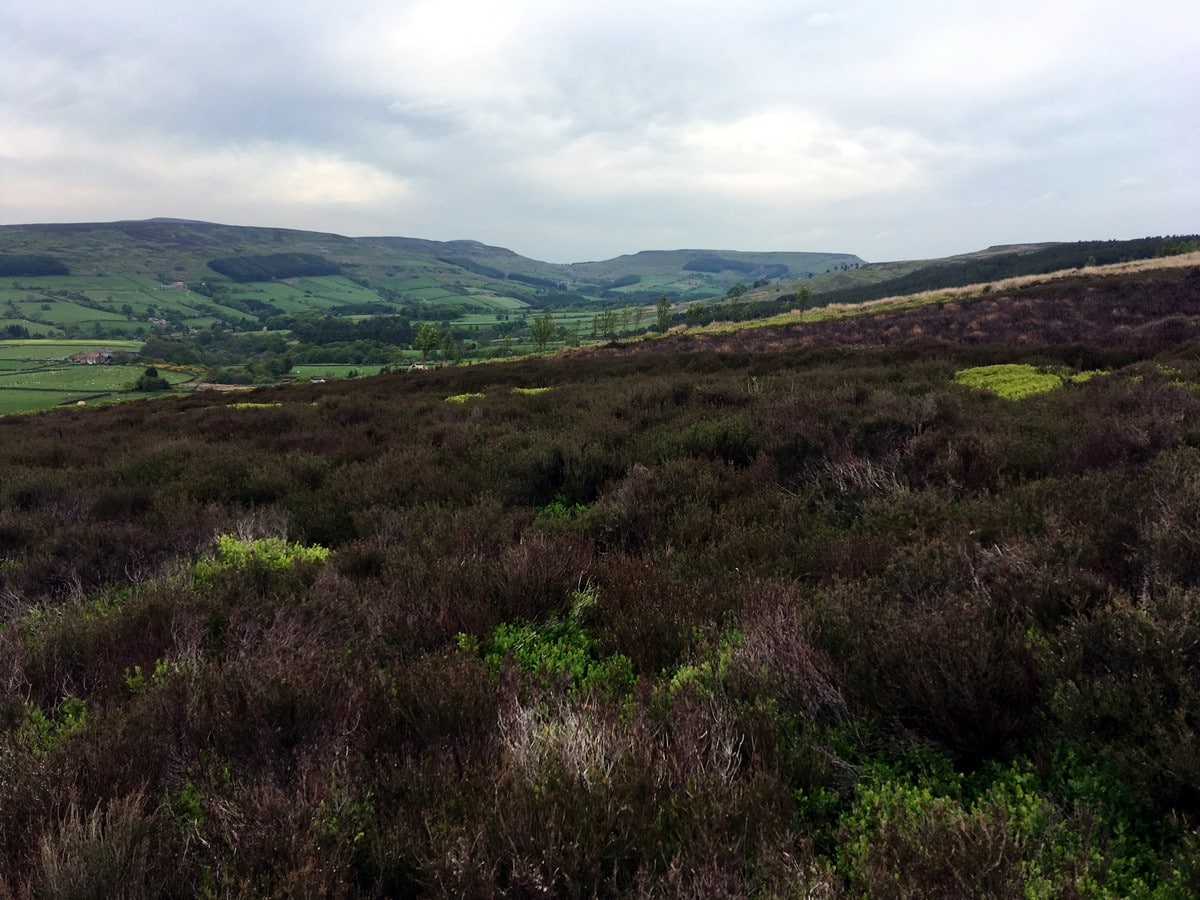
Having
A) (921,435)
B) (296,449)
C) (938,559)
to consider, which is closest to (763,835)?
(938,559)

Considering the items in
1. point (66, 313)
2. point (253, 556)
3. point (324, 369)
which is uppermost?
point (66, 313)

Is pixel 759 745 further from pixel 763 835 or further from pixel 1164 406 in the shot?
pixel 1164 406

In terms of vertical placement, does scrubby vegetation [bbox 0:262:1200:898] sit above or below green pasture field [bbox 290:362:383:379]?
above

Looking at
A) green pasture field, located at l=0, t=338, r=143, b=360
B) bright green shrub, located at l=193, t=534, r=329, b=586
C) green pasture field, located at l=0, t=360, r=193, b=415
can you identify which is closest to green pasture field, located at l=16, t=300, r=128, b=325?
green pasture field, located at l=0, t=338, r=143, b=360

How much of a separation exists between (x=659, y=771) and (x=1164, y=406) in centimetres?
768

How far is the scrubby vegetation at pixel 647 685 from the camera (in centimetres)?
196

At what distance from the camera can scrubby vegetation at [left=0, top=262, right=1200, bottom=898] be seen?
1.96m

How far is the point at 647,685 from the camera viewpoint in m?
3.00

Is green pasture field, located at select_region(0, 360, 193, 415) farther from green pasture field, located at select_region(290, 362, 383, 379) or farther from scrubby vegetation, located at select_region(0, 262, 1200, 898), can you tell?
scrubby vegetation, located at select_region(0, 262, 1200, 898)

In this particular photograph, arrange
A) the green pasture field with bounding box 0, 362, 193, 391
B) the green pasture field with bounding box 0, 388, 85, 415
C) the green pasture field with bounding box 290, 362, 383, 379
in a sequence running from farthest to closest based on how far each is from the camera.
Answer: the green pasture field with bounding box 290, 362, 383, 379 < the green pasture field with bounding box 0, 362, 193, 391 < the green pasture field with bounding box 0, 388, 85, 415

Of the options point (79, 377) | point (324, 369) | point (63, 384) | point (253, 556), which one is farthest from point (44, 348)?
point (253, 556)

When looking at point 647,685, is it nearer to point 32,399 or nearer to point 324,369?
point 32,399

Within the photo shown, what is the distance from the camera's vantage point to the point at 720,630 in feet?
11.8

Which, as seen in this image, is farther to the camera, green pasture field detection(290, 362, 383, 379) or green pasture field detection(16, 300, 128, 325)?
green pasture field detection(16, 300, 128, 325)
